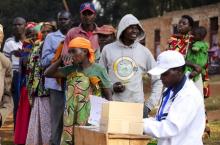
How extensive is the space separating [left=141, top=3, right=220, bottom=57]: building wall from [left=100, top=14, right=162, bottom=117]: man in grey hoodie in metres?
24.6

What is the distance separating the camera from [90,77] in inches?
272

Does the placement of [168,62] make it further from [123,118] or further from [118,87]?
[118,87]

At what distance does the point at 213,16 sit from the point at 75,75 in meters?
26.2

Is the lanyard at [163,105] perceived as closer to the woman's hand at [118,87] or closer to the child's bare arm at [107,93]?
the child's bare arm at [107,93]

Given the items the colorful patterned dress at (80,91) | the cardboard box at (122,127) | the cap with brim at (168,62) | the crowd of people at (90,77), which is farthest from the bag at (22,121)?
the cap with brim at (168,62)

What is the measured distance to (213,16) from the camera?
32.4 m

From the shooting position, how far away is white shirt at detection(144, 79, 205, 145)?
4996mm

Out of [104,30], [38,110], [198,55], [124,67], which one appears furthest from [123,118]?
[198,55]

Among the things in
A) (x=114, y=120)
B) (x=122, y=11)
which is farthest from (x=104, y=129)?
(x=122, y=11)

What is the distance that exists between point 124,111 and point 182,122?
61 cm

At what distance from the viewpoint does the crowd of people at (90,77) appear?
5.12 meters

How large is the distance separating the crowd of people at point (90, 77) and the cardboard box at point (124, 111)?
0.11 meters

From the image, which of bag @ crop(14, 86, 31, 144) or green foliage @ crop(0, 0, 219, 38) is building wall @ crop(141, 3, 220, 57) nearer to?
green foliage @ crop(0, 0, 219, 38)

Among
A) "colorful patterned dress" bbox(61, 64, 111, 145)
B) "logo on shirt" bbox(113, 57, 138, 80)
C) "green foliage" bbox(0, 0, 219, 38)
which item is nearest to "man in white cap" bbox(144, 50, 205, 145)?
"colorful patterned dress" bbox(61, 64, 111, 145)
